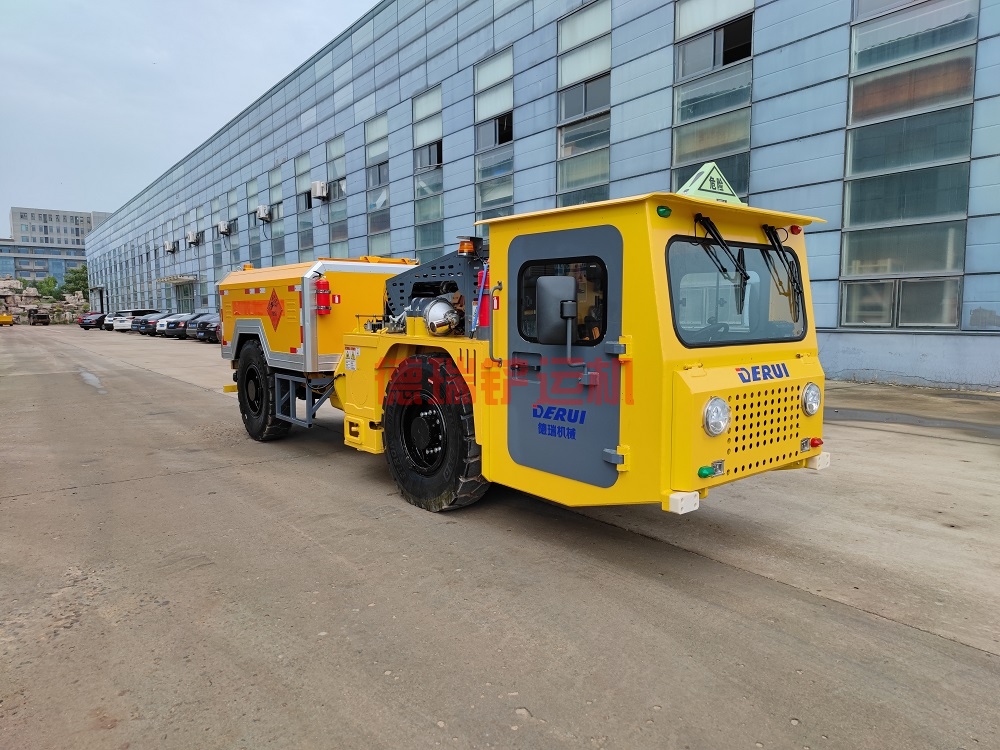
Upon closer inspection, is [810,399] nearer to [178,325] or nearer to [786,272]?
[786,272]

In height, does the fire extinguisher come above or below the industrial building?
below

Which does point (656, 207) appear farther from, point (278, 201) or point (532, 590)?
point (278, 201)

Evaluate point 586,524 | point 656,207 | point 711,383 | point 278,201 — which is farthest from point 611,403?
point 278,201

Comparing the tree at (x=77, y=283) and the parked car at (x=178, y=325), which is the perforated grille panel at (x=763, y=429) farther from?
the tree at (x=77, y=283)

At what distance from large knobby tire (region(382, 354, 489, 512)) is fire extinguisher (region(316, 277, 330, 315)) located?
1.80 metres

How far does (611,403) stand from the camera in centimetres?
404

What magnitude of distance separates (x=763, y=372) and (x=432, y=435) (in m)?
2.68

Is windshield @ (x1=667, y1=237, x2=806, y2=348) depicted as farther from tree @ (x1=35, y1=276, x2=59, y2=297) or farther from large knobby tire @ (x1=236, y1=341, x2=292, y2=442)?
tree @ (x1=35, y1=276, x2=59, y2=297)

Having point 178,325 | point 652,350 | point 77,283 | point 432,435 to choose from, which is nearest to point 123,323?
point 178,325

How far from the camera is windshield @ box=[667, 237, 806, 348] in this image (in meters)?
3.99

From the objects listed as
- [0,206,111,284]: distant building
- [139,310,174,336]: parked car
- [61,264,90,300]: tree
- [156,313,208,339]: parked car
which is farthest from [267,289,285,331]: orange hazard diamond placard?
[0,206,111,284]: distant building

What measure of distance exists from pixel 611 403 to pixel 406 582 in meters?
1.69

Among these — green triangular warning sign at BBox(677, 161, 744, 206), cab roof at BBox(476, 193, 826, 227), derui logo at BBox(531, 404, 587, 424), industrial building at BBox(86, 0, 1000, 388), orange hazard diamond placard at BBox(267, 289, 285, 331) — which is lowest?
derui logo at BBox(531, 404, 587, 424)

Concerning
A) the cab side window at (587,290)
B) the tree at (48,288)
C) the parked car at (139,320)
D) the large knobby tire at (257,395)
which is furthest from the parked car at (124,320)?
the tree at (48,288)
